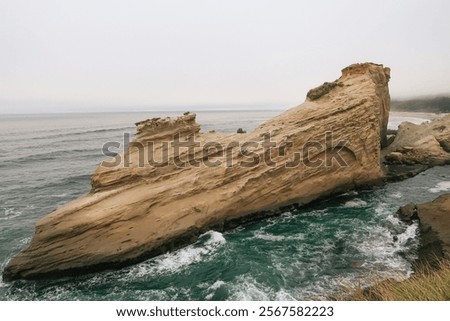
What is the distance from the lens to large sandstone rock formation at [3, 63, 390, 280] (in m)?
10.4

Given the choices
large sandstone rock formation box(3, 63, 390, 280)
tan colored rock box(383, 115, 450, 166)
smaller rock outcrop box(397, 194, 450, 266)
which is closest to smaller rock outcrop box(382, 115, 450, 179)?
tan colored rock box(383, 115, 450, 166)

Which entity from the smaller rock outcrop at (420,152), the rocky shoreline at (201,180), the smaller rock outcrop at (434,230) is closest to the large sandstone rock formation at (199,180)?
the rocky shoreline at (201,180)

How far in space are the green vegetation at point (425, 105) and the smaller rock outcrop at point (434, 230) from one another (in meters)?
58.4

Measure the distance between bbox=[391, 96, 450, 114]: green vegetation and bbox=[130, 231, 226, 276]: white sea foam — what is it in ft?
209

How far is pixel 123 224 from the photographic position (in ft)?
35.7

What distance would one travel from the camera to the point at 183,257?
11.0m

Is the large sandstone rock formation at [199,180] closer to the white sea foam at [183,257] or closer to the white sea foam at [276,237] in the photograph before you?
the white sea foam at [183,257]

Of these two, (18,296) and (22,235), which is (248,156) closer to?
(18,296)

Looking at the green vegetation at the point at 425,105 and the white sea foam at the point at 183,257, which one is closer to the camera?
the white sea foam at the point at 183,257

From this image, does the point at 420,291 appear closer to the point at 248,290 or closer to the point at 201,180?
the point at 248,290

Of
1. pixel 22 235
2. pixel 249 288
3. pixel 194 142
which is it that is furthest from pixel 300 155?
pixel 22 235

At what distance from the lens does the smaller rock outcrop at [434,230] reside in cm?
952

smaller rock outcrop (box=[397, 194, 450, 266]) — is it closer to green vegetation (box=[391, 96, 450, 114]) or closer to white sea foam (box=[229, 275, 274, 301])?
white sea foam (box=[229, 275, 274, 301])

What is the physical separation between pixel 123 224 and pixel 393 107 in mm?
108535
